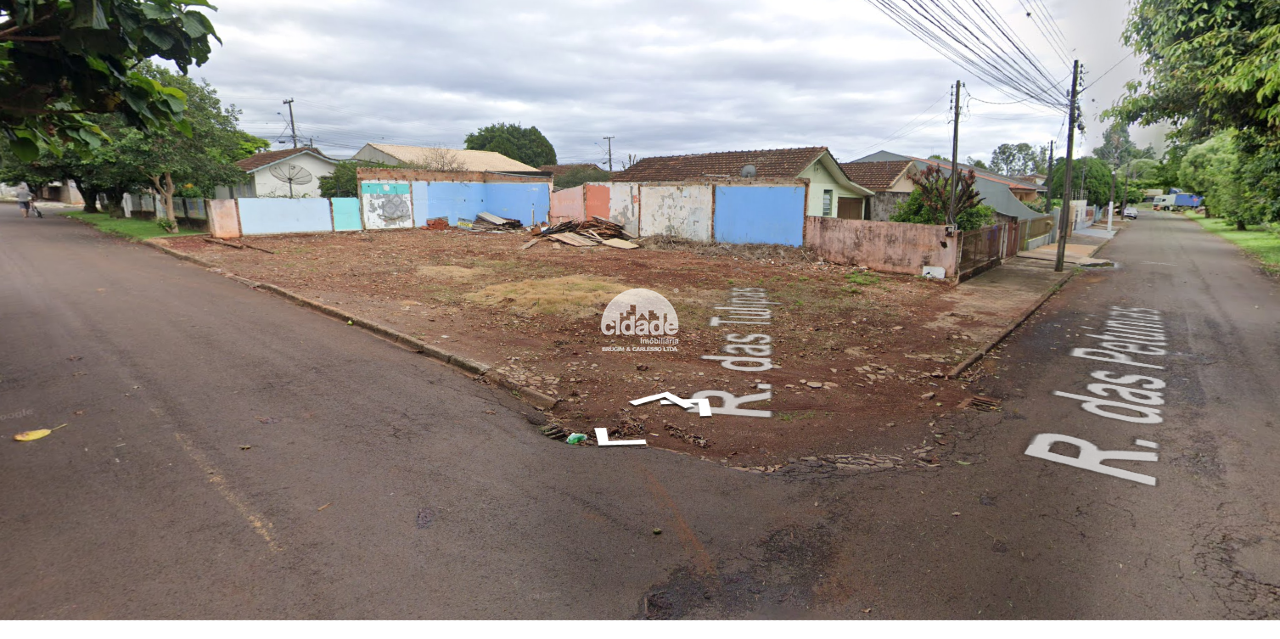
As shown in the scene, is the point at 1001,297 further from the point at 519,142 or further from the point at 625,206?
the point at 519,142

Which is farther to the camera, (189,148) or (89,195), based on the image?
(89,195)

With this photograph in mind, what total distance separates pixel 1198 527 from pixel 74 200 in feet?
216

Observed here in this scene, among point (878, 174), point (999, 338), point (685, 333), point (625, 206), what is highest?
point (878, 174)

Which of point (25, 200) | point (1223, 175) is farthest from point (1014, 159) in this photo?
point (25, 200)

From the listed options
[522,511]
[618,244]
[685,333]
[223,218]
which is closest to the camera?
[522,511]

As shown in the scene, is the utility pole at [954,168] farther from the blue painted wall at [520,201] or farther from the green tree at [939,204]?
the blue painted wall at [520,201]

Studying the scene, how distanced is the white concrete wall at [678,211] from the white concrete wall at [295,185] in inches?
845

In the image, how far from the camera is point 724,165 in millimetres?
27219

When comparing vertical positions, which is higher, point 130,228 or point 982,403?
point 130,228

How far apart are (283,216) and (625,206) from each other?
42.0 ft

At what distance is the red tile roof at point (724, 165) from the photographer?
2345 cm

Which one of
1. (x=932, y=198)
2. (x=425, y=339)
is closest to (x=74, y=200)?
(x=425, y=339)

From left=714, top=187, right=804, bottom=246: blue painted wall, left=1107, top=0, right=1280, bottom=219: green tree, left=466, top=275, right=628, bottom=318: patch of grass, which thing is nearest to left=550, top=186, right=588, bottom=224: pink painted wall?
left=714, top=187, right=804, bottom=246: blue painted wall

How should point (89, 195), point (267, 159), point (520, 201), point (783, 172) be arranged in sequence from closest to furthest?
1. point (783, 172)
2. point (520, 201)
3. point (89, 195)
4. point (267, 159)
